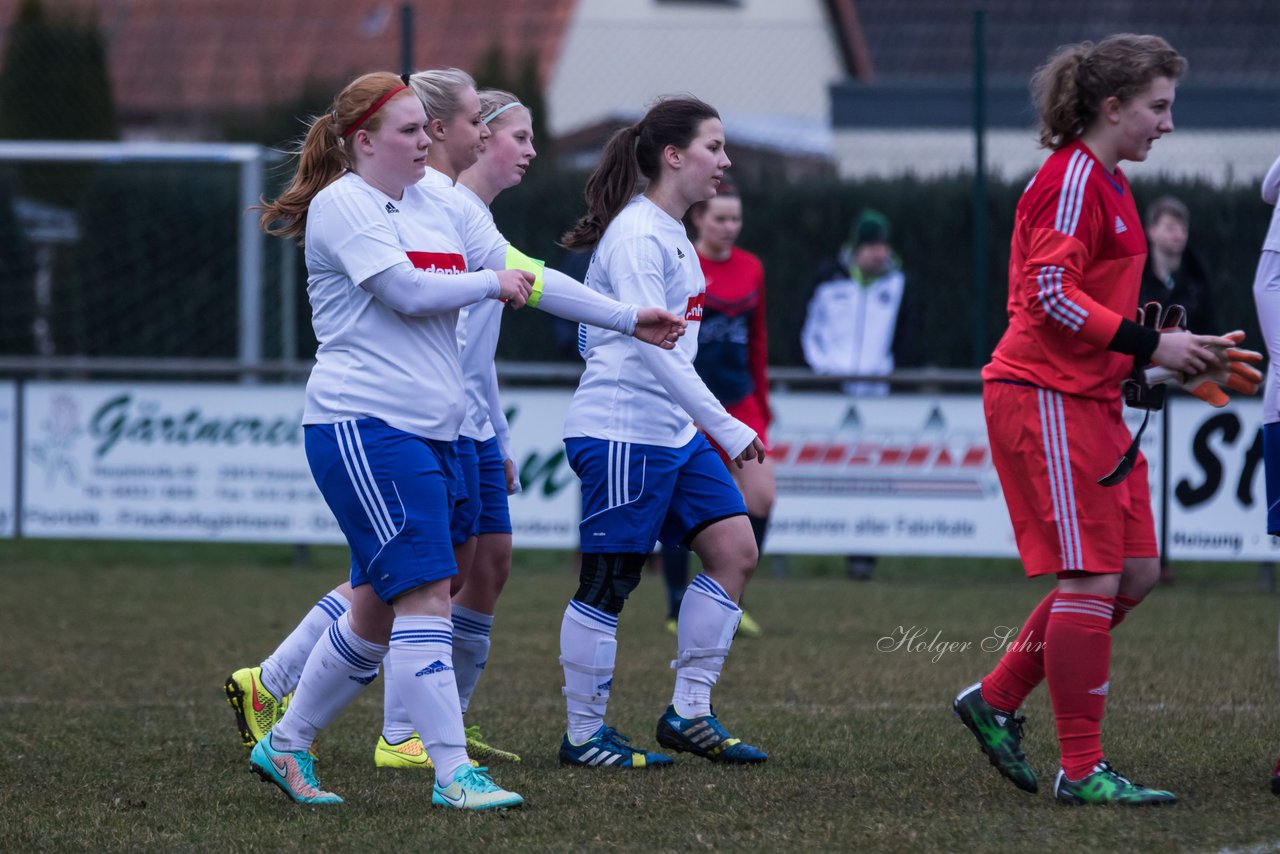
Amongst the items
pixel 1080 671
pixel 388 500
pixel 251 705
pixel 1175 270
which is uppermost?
pixel 1175 270

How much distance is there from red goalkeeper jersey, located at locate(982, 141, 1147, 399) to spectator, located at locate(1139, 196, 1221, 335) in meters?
5.56

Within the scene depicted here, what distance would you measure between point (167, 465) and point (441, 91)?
6715 millimetres

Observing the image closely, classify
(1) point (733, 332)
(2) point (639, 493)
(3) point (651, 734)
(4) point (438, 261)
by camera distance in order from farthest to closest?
(1) point (733, 332) < (3) point (651, 734) < (2) point (639, 493) < (4) point (438, 261)

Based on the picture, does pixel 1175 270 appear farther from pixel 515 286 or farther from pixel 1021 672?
pixel 515 286

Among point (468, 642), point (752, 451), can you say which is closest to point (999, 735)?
point (752, 451)

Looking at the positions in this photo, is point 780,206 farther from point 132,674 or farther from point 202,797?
point 202,797

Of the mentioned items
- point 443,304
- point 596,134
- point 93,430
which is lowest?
point 93,430

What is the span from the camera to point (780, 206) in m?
13.5

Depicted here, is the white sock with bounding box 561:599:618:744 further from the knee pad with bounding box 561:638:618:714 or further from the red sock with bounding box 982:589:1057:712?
the red sock with bounding box 982:589:1057:712

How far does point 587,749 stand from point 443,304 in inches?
59.8

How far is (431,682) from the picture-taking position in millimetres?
4270

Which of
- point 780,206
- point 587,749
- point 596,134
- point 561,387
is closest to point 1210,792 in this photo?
point 587,749

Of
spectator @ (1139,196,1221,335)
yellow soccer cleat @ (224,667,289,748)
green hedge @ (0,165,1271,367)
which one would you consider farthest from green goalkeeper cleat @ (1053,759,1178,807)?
green hedge @ (0,165,1271,367)

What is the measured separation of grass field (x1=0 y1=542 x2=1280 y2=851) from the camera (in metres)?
4.09
